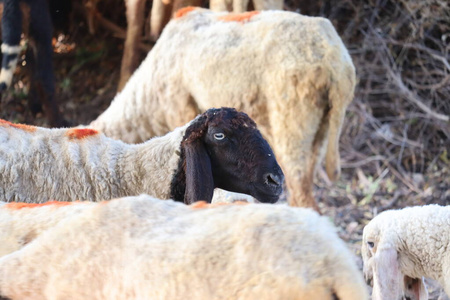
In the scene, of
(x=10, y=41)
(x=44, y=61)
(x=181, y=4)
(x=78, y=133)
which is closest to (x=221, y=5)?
(x=181, y=4)

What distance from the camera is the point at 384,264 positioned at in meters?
3.99

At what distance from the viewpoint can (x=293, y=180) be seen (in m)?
5.51

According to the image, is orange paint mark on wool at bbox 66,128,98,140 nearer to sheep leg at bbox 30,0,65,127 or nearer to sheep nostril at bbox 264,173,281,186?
sheep nostril at bbox 264,173,281,186

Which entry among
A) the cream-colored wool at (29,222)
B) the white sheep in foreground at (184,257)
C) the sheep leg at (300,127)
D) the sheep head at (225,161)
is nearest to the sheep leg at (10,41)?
the sheep leg at (300,127)

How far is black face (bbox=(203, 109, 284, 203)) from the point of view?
3.43 m

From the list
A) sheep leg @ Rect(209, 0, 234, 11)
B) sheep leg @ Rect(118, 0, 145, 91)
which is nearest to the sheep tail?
sheep leg @ Rect(209, 0, 234, 11)

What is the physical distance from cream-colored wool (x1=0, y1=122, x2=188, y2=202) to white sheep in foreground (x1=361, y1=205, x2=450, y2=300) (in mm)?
1296

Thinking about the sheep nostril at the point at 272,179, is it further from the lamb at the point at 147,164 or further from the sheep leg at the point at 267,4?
the sheep leg at the point at 267,4

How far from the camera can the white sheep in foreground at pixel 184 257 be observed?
68.1 inches

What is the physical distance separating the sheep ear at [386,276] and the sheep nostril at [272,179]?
0.95m

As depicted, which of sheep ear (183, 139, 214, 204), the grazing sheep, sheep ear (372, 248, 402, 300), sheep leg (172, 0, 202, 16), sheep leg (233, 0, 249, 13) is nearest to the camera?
sheep ear (183, 139, 214, 204)

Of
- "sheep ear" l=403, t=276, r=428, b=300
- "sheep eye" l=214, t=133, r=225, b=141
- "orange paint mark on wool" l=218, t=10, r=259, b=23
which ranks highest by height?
"orange paint mark on wool" l=218, t=10, r=259, b=23

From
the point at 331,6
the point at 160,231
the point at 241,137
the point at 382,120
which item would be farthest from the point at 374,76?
the point at 160,231

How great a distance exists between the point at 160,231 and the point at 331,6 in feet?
25.8
